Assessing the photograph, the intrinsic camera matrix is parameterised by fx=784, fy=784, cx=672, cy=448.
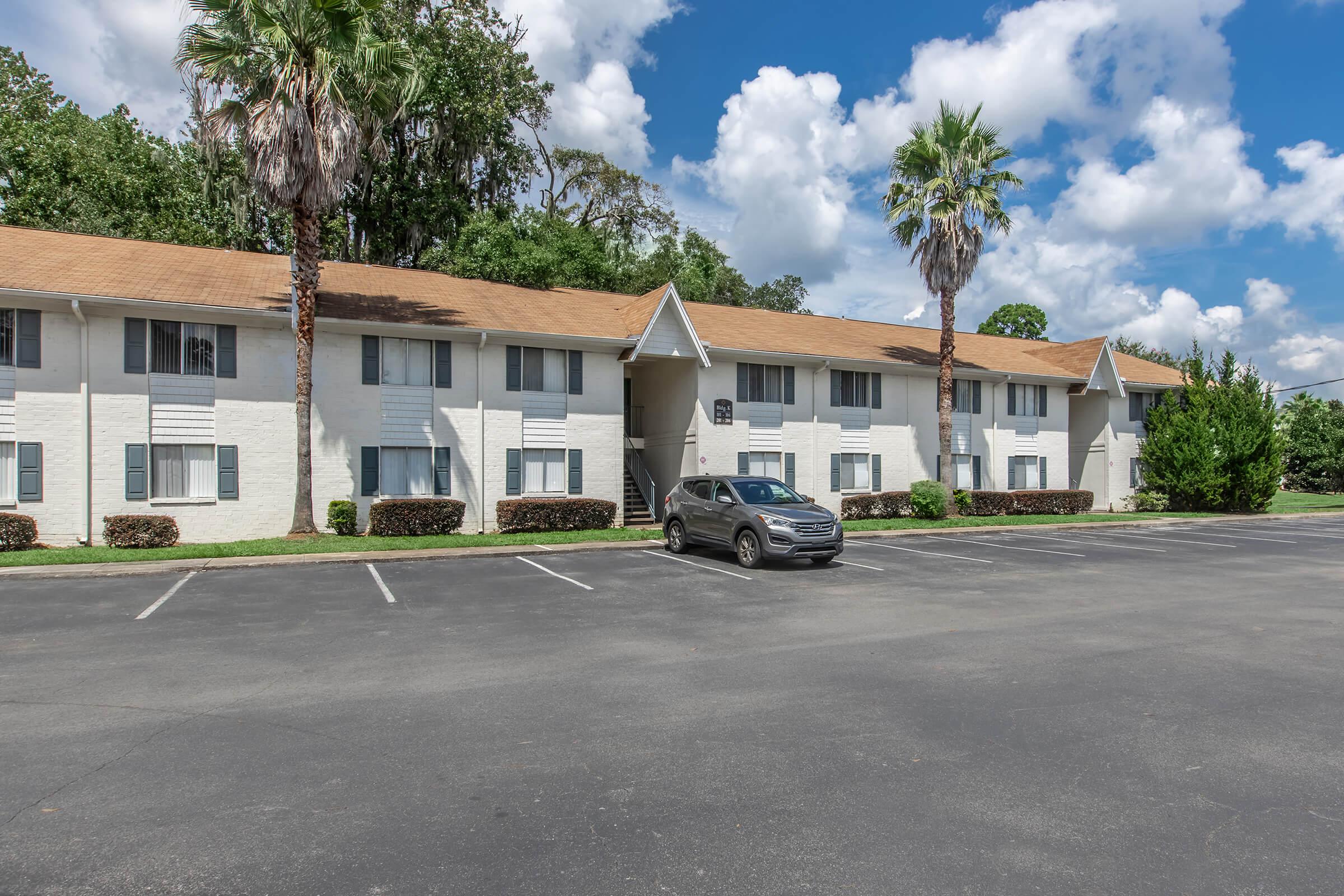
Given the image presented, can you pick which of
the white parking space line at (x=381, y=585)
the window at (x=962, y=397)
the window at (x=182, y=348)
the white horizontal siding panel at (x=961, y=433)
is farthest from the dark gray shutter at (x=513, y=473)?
→ the window at (x=962, y=397)

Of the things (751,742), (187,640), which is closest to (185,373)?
(187,640)

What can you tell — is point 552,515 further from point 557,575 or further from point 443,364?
point 557,575

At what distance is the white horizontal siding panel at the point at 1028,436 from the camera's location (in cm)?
3080

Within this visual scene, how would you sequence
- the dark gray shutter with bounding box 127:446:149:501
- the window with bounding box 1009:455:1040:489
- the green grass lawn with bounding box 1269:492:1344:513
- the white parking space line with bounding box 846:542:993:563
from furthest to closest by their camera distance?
1. the green grass lawn with bounding box 1269:492:1344:513
2. the window with bounding box 1009:455:1040:489
3. the dark gray shutter with bounding box 127:446:149:501
4. the white parking space line with bounding box 846:542:993:563

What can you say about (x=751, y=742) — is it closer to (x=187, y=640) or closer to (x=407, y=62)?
(x=187, y=640)

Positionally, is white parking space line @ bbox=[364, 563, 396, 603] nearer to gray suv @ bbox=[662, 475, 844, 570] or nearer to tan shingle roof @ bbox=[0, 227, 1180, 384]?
gray suv @ bbox=[662, 475, 844, 570]

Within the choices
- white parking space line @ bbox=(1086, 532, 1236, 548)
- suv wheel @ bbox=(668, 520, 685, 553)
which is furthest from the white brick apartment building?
white parking space line @ bbox=(1086, 532, 1236, 548)

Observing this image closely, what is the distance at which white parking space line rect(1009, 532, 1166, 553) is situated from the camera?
18.4 metres

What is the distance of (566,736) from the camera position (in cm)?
563

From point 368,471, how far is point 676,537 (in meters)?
8.75

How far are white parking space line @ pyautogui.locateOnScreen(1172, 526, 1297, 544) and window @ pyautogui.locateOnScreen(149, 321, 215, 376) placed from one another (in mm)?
26971

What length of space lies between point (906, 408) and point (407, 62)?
63.2ft

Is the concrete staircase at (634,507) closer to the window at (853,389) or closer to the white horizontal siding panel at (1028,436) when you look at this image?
the window at (853,389)

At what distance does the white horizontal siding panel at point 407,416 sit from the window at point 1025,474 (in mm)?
21932
